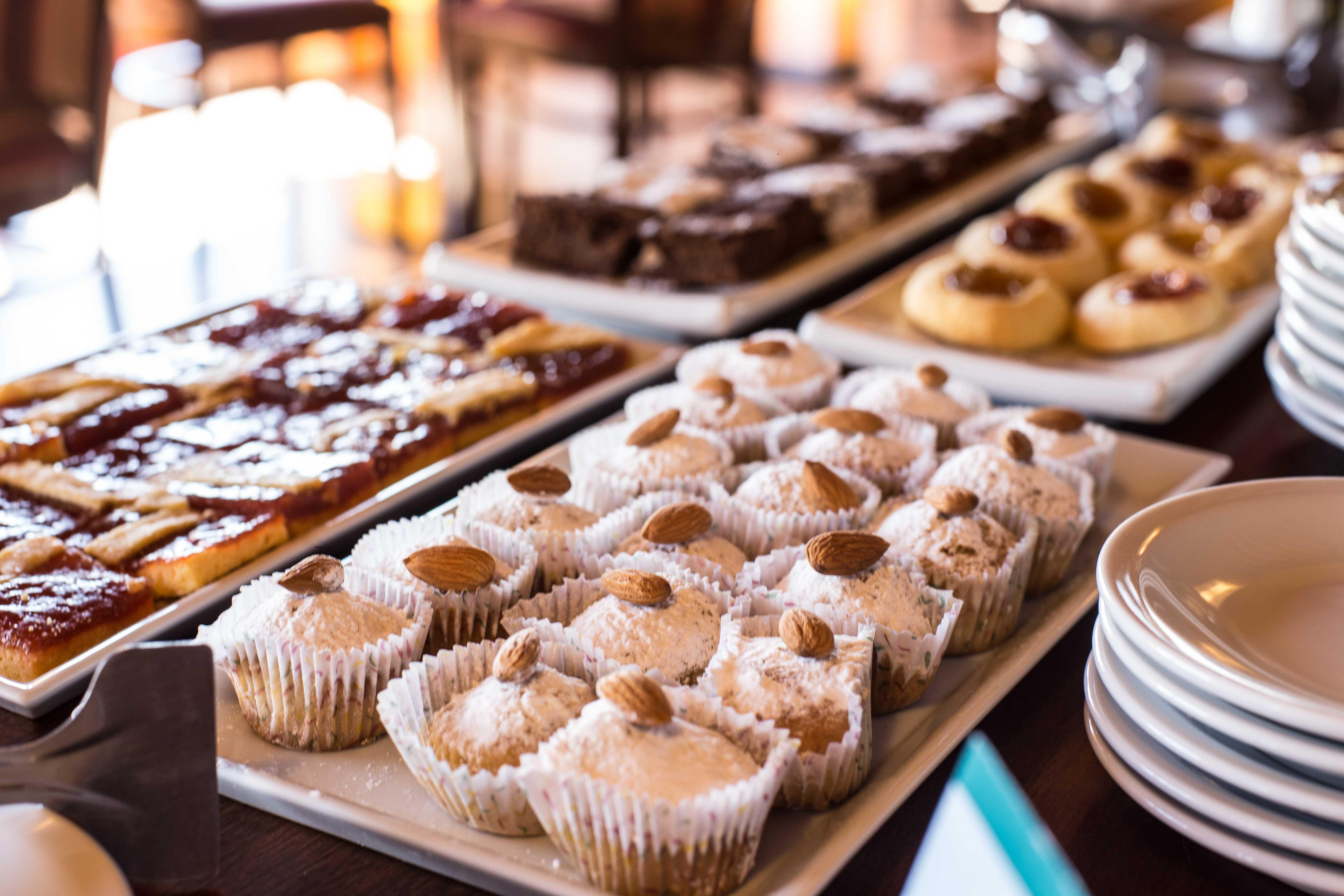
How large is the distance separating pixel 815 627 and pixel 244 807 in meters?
0.53

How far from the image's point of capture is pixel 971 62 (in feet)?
22.6

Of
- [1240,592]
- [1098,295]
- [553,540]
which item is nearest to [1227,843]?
[1240,592]

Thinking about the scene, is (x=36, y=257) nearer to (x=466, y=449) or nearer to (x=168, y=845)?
(x=466, y=449)

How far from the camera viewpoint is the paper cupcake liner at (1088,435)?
1.57 meters

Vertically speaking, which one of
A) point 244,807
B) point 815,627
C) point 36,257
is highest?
point 815,627

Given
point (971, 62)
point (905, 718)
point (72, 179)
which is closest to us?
point (905, 718)

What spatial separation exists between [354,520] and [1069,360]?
1.27 meters

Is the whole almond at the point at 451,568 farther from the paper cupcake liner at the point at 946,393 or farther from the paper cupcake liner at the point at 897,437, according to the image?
the paper cupcake liner at the point at 946,393

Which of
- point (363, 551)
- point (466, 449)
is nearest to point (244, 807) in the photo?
point (363, 551)

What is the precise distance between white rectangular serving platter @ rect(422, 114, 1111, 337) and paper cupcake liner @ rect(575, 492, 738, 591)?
0.87m

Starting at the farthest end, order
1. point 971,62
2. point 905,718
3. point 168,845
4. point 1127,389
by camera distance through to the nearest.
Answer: point 971,62 < point 1127,389 < point 905,718 < point 168,845

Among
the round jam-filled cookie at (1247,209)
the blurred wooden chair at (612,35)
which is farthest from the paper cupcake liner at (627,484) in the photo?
the blurred wooden chair at (612,35)

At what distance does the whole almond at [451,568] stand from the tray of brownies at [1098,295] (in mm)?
1044

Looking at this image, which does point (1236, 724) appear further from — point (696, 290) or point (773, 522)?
point (696, 290)
